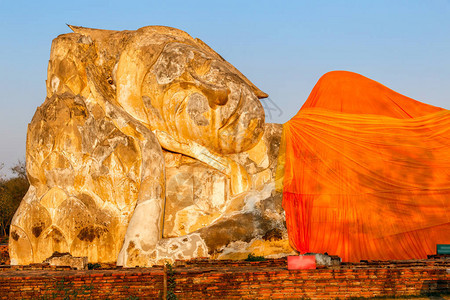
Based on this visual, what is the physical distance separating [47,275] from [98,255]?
3423mm

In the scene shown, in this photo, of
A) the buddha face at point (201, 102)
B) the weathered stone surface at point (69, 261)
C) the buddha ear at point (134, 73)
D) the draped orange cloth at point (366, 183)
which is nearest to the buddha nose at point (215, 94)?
the buddha face at point (201, 102)

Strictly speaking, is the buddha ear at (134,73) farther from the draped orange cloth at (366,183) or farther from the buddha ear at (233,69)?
the draped orange cloth at (366,183)

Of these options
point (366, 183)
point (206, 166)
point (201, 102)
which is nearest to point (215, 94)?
point (201, 102)

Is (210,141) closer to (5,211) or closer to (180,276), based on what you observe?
(180,276)

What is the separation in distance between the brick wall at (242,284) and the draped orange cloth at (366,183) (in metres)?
3.21

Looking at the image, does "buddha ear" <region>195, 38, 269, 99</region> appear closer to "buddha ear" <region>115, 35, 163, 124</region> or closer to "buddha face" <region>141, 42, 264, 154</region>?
"buddha face" <region>141, 42, 264, 154</region>

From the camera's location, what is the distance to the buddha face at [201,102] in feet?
45.2

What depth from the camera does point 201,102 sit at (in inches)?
542

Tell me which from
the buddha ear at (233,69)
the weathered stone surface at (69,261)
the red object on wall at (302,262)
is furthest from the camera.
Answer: the buddha ear at (233,69)

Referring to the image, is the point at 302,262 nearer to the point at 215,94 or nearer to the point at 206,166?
the point at 206,166

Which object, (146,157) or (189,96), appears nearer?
(146,157)

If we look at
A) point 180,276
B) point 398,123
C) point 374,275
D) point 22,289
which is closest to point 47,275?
point 22,289

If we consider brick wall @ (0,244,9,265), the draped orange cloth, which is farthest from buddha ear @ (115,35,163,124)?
brick wall @ (0,244,9,265)

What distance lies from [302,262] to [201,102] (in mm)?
4785
